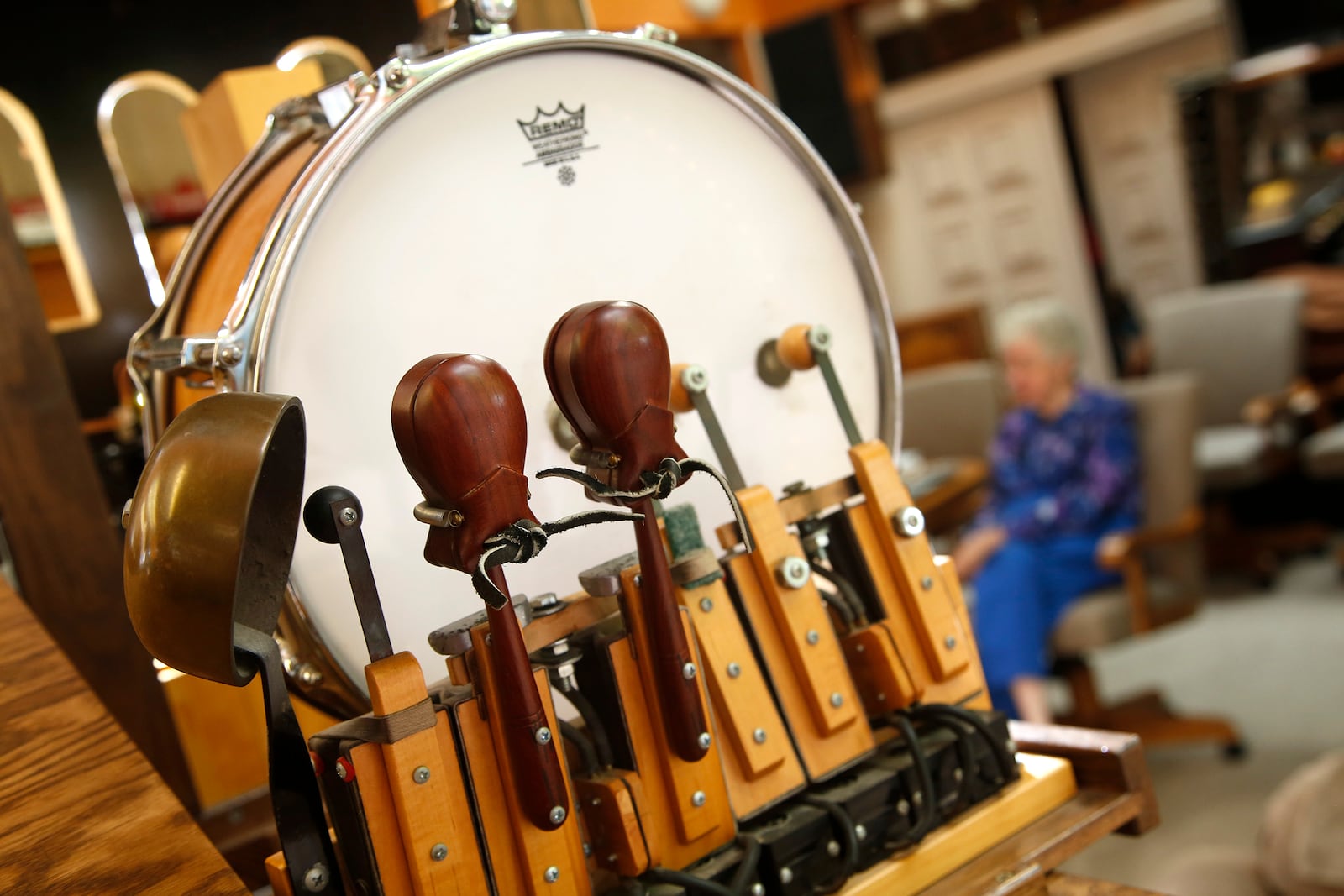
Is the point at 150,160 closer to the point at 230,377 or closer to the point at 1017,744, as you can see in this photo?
the point at 230,377

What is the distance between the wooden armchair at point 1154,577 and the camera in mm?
2783

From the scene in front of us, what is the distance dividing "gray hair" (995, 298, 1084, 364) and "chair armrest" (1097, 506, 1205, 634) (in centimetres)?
57

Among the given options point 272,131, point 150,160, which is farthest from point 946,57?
point 272,131

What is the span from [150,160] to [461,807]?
1132 millimetres

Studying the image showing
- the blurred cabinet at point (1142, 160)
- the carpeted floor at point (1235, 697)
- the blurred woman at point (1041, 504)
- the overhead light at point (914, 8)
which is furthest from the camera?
the overhead light at point (914, 8)

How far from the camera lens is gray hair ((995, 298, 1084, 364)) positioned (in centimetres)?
311

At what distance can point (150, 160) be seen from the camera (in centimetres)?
145

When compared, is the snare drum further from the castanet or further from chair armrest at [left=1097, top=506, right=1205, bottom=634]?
chair armrest at [left=1097, top=506, right=1205, bottom=634]

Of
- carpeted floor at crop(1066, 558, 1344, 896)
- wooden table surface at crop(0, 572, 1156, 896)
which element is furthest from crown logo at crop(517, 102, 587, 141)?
carpeted floor at crop(1066, 558, 1344, 896)

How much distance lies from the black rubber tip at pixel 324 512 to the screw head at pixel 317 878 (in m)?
0.19

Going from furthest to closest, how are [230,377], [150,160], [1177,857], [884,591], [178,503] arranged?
[1177,857]
[150,160]
[884,591]
[230,377]
[178,503]

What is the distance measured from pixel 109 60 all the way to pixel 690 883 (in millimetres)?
1289

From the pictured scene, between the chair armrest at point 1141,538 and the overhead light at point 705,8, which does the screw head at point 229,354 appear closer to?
the chair armrest at point 1141,538

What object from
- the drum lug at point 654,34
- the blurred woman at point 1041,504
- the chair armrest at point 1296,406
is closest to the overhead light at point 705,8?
the blurred woman at point 1041,504
